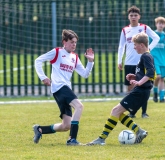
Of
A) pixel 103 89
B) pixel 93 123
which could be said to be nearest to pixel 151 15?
pixel 103 89

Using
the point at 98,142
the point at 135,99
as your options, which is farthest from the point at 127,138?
the point at 135,99

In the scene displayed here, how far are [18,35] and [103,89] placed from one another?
2798mm

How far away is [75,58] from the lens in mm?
9711

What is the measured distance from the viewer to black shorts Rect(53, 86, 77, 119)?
9375 millimetres

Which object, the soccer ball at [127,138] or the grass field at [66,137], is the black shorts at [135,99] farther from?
the grass field at [66,137]

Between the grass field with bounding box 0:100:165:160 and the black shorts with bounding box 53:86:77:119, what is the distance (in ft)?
1.62

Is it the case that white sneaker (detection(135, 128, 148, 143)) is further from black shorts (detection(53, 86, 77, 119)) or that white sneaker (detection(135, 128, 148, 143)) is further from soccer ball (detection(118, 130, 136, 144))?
black shorts (detection(53, 86, 77, 119))

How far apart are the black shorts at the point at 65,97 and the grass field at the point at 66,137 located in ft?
1.62

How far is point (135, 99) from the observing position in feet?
30.6

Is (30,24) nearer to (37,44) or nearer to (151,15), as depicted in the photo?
(37,44)

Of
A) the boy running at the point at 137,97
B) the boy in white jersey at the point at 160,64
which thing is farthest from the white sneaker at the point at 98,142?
the boy in white jersey at the point at 160,64

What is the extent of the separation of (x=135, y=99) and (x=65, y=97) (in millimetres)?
1007

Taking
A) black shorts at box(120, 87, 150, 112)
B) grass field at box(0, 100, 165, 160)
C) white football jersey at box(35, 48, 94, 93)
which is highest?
white football jersey at box(35, 48, 94, 93)

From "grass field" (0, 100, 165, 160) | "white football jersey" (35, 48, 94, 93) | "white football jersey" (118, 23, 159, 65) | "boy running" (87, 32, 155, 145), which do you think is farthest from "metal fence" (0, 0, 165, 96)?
"boy running" (87, 32, 155, 145)
